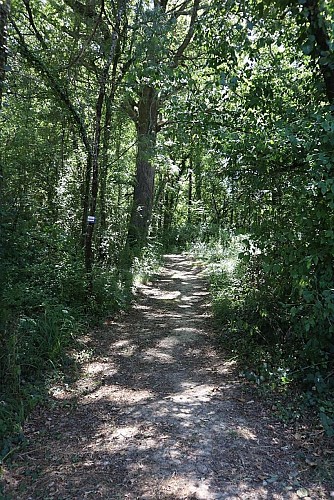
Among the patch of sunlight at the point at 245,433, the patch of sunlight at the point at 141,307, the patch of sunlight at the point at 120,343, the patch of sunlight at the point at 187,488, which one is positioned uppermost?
the patch of sunlight at the point at 141,307

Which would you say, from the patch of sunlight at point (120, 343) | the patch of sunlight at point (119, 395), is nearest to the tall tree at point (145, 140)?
the patch of sunlight at point (120, 343)

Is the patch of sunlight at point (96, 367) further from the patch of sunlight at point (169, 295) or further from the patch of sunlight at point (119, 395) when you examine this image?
the patch of sunlight at point (169, 295)

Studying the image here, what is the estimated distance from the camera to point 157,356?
6012 mm

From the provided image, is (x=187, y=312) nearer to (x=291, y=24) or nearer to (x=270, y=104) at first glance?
(x=270, y=104)

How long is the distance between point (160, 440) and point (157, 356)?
7.77 feet

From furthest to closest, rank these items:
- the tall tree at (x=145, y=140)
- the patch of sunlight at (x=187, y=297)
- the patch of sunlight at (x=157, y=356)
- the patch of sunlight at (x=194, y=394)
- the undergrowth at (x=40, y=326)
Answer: the patch of sunlight at (x=187, y=297)
the tall tree at (x=145, y=140)
the patch of sunlight at (x=157, y=356)
the patch of sunlight at (x=194, y=394)
the undergrowth at (x=40, y=326)

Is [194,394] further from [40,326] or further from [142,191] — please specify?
[142,191]

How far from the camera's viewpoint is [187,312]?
27.7 feet

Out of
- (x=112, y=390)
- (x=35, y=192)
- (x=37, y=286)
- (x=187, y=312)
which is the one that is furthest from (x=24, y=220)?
(x=112, y=390)

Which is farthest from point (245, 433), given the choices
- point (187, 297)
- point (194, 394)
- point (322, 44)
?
point (187, 297)

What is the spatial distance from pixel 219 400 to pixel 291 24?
15.0 ft

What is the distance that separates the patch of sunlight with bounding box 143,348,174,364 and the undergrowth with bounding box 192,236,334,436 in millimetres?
927

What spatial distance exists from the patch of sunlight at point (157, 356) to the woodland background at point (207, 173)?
37.7 inches

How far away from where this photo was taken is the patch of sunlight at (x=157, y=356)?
19.2 ft
